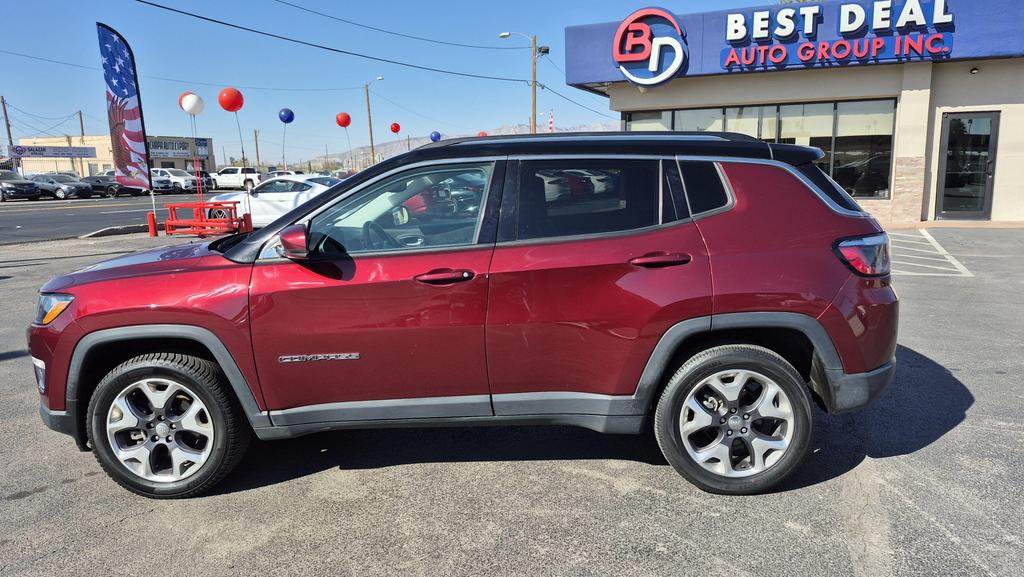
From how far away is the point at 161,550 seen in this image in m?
2.96

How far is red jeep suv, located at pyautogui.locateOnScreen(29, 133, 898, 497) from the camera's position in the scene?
319 cm

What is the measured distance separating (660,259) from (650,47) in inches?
576

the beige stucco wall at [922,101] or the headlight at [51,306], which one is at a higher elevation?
the beige stucco wall at [922,101]

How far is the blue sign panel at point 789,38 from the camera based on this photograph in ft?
47.0

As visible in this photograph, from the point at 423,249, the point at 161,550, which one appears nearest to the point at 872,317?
the point at 423,249

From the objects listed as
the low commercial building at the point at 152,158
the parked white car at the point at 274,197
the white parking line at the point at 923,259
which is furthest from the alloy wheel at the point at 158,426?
the low commercial building at the point at 152,158

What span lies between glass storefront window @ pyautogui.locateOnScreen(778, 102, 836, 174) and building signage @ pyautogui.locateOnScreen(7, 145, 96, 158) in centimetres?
7558

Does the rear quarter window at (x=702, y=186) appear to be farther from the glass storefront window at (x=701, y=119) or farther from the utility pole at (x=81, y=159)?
the utility pole at (x=81, y=159)

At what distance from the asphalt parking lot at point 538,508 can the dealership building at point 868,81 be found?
42.2ft

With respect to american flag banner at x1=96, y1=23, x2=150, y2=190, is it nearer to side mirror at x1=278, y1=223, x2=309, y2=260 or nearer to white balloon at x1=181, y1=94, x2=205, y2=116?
white balloon at x1=181, y1=94, x2=205, y2=116

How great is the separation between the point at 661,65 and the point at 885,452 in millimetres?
14357

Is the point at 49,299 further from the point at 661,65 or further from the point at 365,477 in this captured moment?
the point at 661,65

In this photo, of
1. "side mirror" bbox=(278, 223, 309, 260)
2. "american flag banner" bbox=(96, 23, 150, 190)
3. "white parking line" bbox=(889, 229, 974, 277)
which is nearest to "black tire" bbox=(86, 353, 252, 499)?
"side mirror" bbox=(278, 223, 309, 260)

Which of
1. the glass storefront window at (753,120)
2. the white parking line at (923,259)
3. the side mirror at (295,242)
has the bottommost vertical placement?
the white parking line at (923,259)
